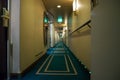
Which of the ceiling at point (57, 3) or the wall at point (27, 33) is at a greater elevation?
the ceiling at point (57, 3)

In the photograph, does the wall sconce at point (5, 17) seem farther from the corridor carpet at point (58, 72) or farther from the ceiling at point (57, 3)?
the ceiling at point (57, 3)

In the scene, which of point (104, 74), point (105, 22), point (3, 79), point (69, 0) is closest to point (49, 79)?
point (3, 79)

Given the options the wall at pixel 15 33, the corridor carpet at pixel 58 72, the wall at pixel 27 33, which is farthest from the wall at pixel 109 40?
the wall at pixel 27 33

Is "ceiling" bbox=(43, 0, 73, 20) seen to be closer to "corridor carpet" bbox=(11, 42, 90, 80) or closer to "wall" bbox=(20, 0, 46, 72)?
"wall" bbox=(20, 0, 46, 72)

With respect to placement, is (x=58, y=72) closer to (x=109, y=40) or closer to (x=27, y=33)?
(x=27, y=33)

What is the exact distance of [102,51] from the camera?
1.47 meters

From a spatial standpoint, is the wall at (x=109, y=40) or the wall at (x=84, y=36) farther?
the wall at (x=84, y=36)

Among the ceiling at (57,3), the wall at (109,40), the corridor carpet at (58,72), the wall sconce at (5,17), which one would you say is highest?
the ceiling at (57,3)

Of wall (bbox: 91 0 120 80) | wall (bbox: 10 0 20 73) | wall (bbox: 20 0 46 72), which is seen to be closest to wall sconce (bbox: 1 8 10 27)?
wall (bbox: 10 0 20 73)

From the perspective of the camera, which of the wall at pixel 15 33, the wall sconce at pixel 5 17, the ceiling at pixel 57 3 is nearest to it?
the wall sconce at pixel 5 17

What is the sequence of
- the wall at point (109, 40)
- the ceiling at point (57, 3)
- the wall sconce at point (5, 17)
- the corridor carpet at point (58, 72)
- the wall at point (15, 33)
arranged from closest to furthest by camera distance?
the wall at point (109, 40) < the wall sconce at point (5, 17) < the wall at point (15, 33) < the corridor carpet at point (58, 72) < the ceiling at point (57, 3)

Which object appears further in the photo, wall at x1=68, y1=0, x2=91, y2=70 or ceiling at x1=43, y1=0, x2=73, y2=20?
ceiling at x1=43, y1=0, x2=73, y2=20

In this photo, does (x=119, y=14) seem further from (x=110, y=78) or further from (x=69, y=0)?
(x=69, y=0)

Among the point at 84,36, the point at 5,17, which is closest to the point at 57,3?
the point at 84,36
